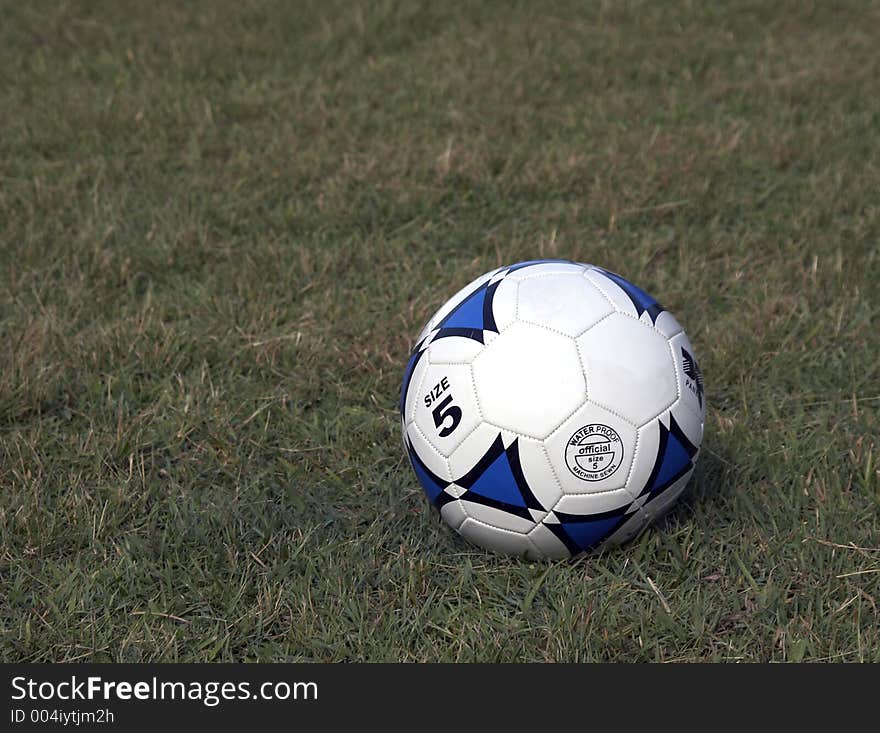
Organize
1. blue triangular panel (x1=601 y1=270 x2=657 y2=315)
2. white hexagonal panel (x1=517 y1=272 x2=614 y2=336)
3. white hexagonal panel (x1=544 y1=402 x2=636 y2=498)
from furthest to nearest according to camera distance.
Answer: blue triangular panel (x1=601 y1=270 x2=657 y2=315)
white hexagonal panel (x1=517 y1=272 x2=614 y2=336)
white hexagonal panel (x1=544 y1=402 x2=636 y2=498)

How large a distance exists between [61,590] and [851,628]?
2392 millimetres

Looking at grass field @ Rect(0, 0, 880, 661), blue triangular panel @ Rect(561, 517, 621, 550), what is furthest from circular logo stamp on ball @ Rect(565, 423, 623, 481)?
grass field @ Rect(0, 0, 880, 661)

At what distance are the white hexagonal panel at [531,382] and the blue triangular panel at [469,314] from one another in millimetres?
146

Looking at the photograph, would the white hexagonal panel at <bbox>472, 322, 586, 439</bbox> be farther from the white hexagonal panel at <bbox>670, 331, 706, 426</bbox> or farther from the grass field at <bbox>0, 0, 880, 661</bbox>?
the grass field at <bbox>0, 0, 880, 661</bbox>

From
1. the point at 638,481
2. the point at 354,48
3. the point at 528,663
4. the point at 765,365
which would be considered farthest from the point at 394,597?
the point at 354,48

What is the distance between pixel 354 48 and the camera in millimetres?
7605

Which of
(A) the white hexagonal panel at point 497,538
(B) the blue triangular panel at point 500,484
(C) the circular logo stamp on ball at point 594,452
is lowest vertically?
(A) the white hexagonal panel at point 497,538

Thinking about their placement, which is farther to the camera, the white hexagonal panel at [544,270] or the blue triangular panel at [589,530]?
the white hexagonal panel at [544,270]

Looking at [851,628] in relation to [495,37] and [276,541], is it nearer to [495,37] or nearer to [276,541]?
[276,541]

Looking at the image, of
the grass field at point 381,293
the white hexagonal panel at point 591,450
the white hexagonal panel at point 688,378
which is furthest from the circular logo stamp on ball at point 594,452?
the grass field at point 381,293

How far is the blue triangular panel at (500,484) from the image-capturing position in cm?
300

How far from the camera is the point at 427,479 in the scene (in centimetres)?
319

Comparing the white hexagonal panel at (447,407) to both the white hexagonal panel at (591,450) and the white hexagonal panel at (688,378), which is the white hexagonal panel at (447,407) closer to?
the white hexagonal panel at (591,450)

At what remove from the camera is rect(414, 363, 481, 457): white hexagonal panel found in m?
3.03
